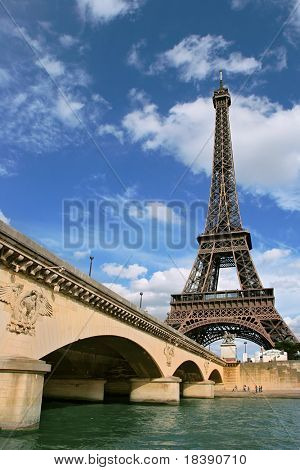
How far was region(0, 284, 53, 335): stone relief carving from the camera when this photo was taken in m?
12.7

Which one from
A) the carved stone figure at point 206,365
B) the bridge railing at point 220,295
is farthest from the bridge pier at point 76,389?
the bridge railing at point 220,295

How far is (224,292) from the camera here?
223 ft

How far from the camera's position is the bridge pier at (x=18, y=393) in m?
11.7

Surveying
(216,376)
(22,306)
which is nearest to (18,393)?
(22,306)

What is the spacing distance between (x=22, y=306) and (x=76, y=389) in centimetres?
2135

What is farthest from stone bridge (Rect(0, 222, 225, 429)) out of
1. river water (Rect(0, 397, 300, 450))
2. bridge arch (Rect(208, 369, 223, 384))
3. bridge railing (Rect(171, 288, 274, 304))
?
bridge railing (Rect(171, 288, 274, 304))

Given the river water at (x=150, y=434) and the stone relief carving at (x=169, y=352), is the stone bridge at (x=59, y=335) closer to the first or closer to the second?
the stone relief carving at (x=169, y=352)

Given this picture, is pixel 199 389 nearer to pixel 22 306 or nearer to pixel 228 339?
pixel 228 339

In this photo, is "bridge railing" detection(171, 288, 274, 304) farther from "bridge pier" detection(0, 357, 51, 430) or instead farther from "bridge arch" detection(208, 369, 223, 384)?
"bridge pier" detection(0, 357, 51, 430)

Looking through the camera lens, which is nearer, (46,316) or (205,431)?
(46,316)
